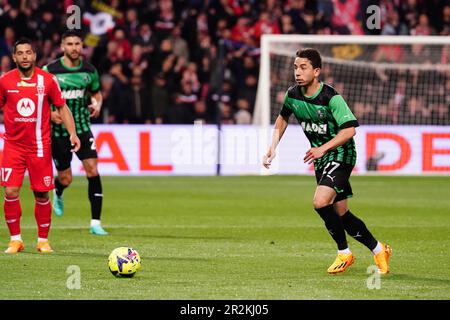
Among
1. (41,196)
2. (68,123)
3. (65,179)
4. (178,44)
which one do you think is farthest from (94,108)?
(178,44)

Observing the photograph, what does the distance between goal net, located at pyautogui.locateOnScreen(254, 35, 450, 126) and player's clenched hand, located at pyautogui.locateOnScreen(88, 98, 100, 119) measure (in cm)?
1077

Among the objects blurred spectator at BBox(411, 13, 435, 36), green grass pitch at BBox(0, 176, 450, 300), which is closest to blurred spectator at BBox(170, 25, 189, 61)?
green grass pitch at BBox(0, 176, 450, 300)

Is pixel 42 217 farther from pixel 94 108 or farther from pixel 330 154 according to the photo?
pixel 330 154

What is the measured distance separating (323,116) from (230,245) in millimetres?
2639

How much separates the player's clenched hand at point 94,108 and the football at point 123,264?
432 centimetres

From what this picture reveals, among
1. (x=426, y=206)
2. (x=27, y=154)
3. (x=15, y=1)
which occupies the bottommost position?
(x=426, y=206)

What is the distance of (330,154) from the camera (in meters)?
9.66

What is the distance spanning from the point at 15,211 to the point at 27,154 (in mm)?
585

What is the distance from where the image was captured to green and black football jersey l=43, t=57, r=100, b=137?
1293 cm

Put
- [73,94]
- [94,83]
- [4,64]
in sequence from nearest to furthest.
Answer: [73,94] < [94,83] < [4,64]

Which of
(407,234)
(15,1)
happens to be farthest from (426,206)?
(15,1)

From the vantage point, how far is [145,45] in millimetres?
23797

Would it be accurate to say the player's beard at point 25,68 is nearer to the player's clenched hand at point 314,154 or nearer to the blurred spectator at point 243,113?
the player's clenched hand at point 314,154
